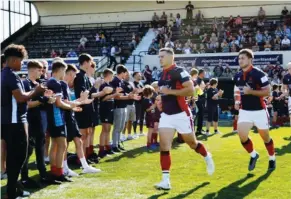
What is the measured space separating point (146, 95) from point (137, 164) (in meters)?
3.75

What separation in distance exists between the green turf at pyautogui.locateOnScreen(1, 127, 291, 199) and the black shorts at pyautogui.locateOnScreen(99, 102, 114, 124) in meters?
0.82

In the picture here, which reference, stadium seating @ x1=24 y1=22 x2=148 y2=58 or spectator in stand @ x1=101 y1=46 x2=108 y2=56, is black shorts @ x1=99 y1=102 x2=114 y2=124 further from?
stadium seating @ x1=24 y1=22 x2=148 y2=58

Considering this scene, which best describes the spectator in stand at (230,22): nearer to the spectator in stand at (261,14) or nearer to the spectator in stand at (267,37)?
the spectator in stand at (261,14)

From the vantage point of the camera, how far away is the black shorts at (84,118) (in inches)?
351

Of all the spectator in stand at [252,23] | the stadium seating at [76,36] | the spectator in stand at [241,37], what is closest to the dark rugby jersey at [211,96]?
the spectator in stand at [241,37]

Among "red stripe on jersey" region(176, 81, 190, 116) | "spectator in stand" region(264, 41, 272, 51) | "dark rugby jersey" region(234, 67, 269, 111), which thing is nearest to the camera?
"red stripe on jersey" region(176, 81, 190, 116)

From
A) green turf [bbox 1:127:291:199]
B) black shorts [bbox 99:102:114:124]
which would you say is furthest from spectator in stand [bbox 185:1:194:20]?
black shorts [bbox 99:102:114:124]

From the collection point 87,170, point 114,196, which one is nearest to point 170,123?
point 114,196

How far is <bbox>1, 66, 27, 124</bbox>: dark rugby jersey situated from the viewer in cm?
570

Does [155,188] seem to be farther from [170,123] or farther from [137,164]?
[137,164]

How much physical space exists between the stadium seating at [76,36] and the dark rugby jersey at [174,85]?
82.6 feet

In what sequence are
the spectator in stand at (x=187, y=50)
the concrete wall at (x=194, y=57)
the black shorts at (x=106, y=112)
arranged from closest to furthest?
the black shorts at (x=106, y=112), the concrete wall at (x=194, y=57), the spectator in stand at (x=187, y=50)

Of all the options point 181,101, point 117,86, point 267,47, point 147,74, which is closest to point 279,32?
point 267,47

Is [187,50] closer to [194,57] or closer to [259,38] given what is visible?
[194,57]
